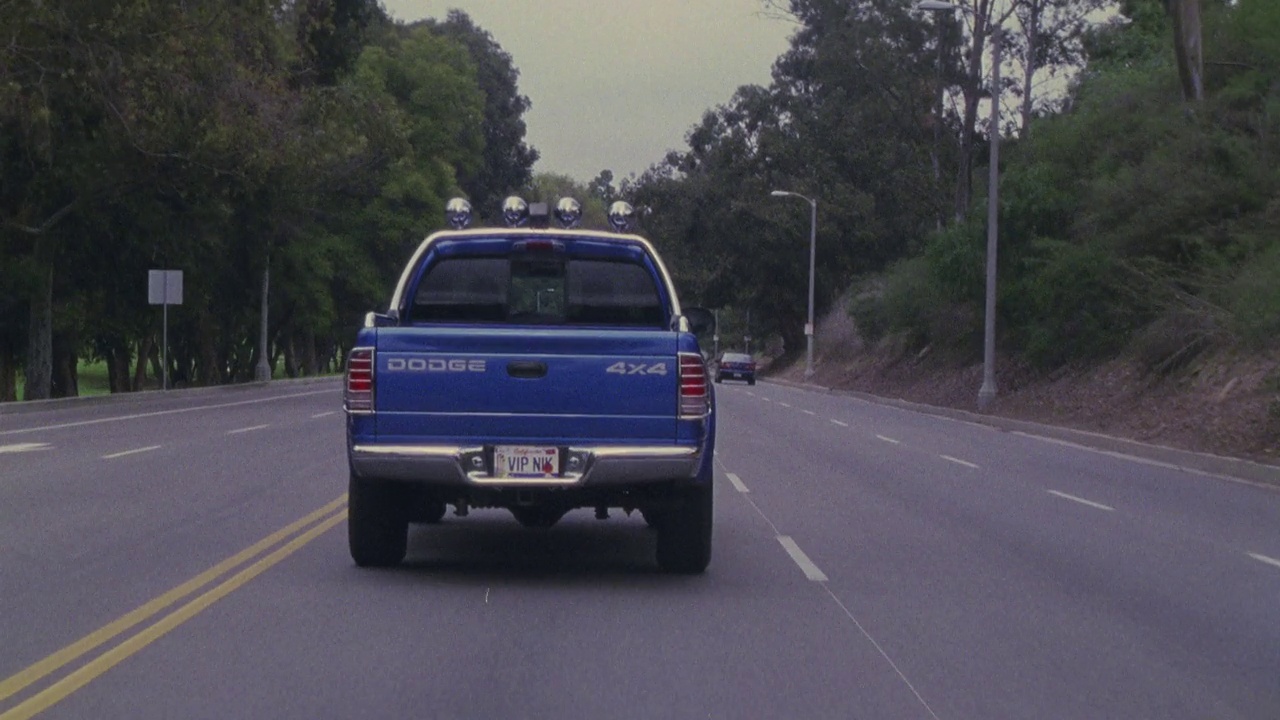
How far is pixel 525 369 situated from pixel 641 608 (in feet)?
5.27

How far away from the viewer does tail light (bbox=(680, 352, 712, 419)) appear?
10.3 m

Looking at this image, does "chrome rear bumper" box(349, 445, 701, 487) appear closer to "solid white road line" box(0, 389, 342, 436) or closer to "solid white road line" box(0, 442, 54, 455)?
"solid white road line" box(0, 442, 54, 455)

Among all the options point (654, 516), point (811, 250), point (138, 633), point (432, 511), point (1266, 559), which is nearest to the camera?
point (138, 633)

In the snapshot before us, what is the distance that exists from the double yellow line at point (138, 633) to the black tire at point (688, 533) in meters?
2.72

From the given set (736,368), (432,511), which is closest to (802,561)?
(432,511)

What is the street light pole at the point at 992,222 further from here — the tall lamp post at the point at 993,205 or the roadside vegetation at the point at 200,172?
the roadside vegetation at the point at 200,172

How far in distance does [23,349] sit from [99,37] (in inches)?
1000

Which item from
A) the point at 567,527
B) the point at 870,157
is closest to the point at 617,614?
the point at 567,527

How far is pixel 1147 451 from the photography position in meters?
26.4

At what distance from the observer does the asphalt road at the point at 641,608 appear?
7.76 m

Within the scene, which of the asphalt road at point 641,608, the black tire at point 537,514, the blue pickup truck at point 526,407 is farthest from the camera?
the black tire at point 537,514

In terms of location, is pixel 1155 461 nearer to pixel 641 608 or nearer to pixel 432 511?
pixel 432 511

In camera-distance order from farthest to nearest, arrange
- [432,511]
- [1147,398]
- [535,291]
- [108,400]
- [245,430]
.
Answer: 1. [108,400]
2. [1147,398]
3. [245,430]
4. [432,511]
5. [535,291]

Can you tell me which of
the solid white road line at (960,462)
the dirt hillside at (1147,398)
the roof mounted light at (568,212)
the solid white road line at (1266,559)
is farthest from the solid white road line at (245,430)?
the solid white road line at (1266,559)
